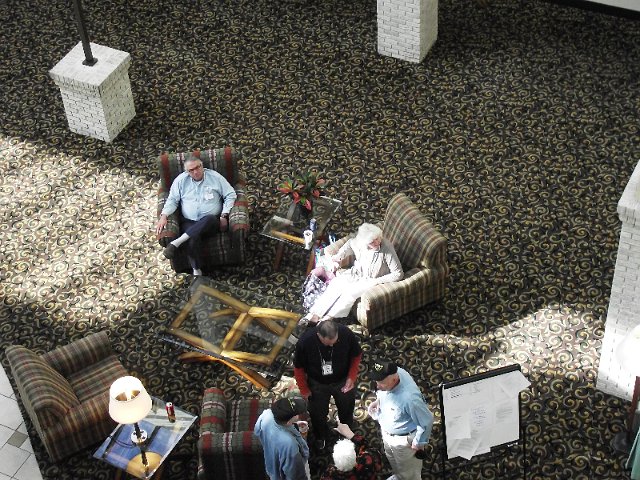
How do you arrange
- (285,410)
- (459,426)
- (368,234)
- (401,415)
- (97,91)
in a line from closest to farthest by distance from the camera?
(285,410) < (401,415) < (459,426) < (368,234) < (97,91)

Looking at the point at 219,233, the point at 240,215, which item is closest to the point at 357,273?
the point at 240,215

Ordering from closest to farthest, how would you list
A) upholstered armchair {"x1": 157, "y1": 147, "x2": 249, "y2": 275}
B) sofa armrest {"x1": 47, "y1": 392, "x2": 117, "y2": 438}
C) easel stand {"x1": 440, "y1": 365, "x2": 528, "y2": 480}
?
1. easel stand {"x1": 440, "y1": 365, "x2": 528, "y2": 480}
2. sofa armrest {"x1": 47, "y1": 392, "x2": 117, "y2": 438}
3. upholstered armchair {"x1": 157, "y1": 147, "x2": 249, "y2": 275}

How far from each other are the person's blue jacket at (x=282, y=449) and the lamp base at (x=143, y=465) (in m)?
1.10

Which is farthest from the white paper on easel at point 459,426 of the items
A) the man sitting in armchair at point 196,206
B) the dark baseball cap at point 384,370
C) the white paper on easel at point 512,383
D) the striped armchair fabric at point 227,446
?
the man sitting in armchair at point 196,206

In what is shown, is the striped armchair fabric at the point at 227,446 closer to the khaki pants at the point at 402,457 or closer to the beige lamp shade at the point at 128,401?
the beige lamp shade at the point at 128,401

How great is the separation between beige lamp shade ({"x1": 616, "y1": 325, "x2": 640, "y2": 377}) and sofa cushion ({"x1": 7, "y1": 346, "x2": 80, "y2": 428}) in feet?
13.5

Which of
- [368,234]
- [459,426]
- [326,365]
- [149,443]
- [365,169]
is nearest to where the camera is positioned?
[459,426]

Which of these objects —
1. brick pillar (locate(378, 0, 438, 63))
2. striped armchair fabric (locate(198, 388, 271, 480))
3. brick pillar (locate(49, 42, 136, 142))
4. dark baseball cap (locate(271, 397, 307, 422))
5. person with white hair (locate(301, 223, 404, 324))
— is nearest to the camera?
dark baseball cap (locate(271, 397, 307, 422))

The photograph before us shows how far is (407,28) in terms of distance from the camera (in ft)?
37.8

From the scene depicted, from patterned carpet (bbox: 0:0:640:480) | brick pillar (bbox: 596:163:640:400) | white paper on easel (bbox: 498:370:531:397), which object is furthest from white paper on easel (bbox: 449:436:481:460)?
brick pillar (bbox: 596:163:640:400)

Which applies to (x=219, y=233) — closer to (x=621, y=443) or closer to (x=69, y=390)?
(x=69, y=390)

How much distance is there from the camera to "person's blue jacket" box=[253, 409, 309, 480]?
21.0 ft

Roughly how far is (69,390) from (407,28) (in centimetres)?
614

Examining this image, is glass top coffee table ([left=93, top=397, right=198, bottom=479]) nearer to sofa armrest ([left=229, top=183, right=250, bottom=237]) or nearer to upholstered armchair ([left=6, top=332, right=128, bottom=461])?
upholstered armchair ([left=6, top=332, right=128, bottom=461])
